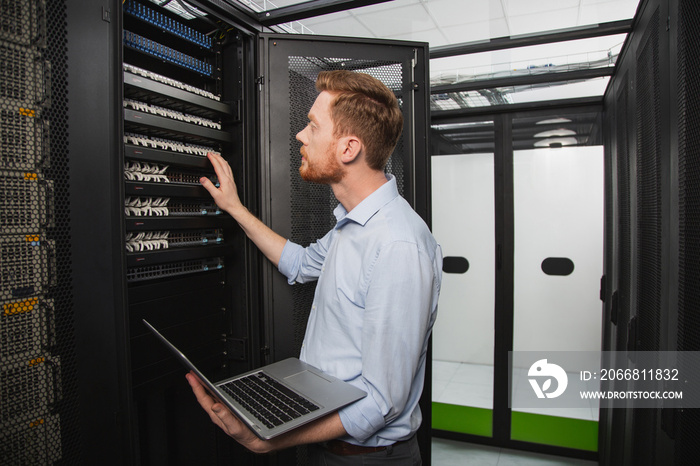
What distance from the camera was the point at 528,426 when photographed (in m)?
2.87

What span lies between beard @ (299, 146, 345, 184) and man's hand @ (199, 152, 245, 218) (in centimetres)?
28

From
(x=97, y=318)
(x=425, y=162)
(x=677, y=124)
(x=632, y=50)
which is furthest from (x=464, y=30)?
(x=97, y=318)

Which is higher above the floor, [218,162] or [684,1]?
[684,1]

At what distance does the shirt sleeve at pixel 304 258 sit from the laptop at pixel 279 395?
31 cm

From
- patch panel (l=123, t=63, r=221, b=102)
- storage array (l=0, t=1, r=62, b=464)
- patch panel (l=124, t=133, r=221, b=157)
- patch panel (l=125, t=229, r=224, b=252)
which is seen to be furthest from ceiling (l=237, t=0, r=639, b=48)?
storage array (l=0, t=1, r=62, b=464)

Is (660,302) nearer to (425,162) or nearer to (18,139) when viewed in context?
(425,162)

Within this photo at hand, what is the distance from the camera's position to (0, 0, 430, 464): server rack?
0.84 metres

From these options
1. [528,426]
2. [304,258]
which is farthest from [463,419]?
[304,258]

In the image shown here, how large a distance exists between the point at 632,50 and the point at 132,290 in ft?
5.99

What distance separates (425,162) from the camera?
1.56 metres

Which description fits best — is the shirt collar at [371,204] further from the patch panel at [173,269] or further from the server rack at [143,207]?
the patch panel at [173,269]

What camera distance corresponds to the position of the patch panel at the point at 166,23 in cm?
113

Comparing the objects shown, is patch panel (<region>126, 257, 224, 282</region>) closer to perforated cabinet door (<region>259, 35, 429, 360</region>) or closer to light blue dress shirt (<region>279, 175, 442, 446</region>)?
perforated cabinet door (<region>259, 35, 429, 360</region>)

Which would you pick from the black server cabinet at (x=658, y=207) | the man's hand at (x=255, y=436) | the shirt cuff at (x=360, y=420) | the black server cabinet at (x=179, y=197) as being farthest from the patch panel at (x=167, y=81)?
the black server cabinet at (x=658, y=207)
